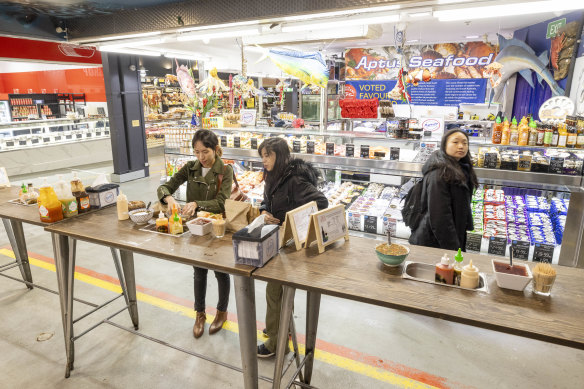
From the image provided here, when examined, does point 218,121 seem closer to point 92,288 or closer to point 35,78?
point 92,288

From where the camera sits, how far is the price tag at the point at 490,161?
12.8ft

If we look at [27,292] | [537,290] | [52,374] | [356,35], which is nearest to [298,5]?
[356,35]

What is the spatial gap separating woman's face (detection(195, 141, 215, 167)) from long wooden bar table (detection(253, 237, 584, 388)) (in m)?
1.25

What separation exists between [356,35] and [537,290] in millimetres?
4032

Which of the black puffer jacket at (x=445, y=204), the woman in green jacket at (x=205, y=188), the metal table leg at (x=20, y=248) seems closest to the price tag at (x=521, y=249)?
the black puffer jacket at (x=445, y=204)

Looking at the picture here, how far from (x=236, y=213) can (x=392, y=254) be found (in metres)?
1.10

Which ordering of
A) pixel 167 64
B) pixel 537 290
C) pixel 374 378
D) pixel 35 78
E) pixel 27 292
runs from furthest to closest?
pixel 167 64 → pixel 35 78 → pixel 27 292 → pixel 374 378 → pixel 537 290

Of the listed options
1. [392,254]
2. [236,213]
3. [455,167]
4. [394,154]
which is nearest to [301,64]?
[394,154]

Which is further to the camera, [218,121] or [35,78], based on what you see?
[35,78]

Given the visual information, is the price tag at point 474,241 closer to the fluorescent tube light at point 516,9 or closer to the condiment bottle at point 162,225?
the fluorescent tube light at point 516,9

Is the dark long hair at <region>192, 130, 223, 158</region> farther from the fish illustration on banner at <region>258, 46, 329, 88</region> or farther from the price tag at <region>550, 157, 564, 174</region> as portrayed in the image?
the price tag at <region>550, 157, 564, 174</region>

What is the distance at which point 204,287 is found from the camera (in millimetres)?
3225

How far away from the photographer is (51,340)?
10.7ft

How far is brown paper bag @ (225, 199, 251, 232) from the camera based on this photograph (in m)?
2.55
